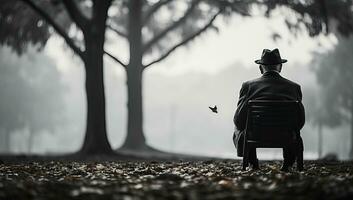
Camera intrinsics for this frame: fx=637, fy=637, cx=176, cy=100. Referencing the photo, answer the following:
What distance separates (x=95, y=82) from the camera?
18016 millimetres

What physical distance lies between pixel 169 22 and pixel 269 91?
2001cm

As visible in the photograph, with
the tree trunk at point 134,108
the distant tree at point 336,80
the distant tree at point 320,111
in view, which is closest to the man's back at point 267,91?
the tree trunk at point 134,108

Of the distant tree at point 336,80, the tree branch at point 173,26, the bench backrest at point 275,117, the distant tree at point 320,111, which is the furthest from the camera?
the distant tree at point 320,111

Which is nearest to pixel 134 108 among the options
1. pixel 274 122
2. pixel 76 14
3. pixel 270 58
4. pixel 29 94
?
pixel 76 14

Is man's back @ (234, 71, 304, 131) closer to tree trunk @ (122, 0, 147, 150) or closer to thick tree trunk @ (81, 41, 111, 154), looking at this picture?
thick tree trunk @ (81, 41, 111, 154)

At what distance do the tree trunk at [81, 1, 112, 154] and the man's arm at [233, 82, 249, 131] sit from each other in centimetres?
917

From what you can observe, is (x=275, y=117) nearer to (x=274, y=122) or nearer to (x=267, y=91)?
(x=274, y=122)

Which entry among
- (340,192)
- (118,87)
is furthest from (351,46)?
(118,87)

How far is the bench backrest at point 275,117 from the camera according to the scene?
8.57m

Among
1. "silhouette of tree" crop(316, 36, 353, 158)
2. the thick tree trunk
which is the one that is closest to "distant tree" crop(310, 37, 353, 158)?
"silhouette of tree" crop(316, 36, 353, 158)

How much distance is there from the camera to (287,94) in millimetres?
8812

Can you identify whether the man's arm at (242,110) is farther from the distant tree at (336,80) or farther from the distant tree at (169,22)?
the distant tree at (336,80)

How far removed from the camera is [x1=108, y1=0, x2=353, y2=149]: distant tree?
64.9 ft

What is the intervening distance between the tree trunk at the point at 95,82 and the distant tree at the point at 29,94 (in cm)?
2396
